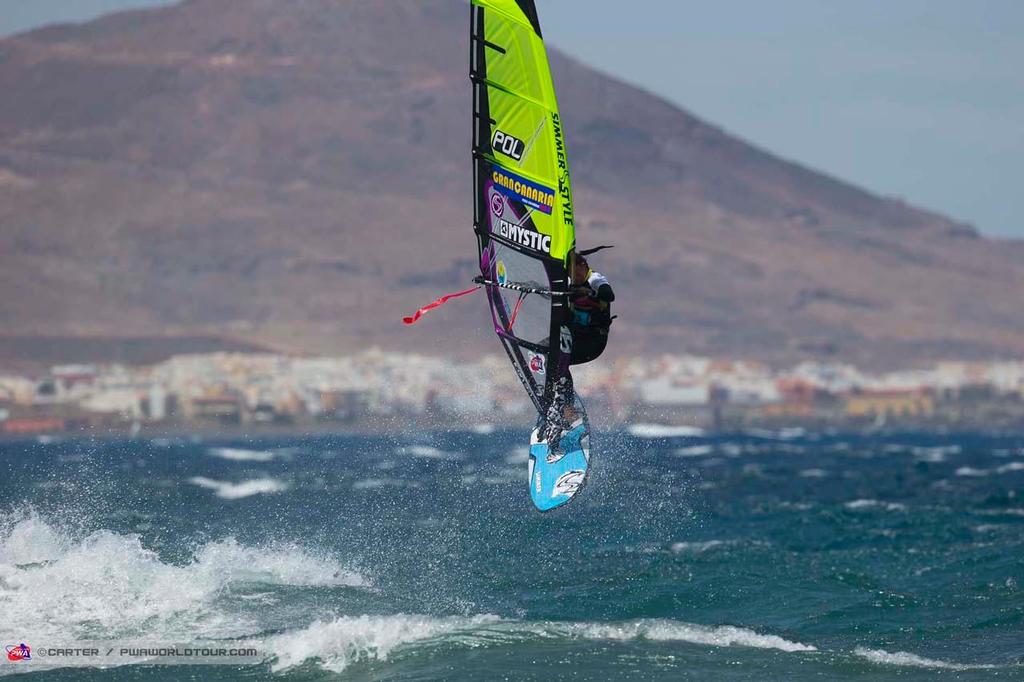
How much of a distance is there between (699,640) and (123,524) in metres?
7.16

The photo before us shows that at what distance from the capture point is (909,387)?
5753 inches

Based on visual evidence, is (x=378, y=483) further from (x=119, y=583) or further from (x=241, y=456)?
(x=241, y=456)

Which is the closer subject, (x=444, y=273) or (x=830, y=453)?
(x=830, y=453)

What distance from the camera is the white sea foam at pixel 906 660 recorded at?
1303 centimetres

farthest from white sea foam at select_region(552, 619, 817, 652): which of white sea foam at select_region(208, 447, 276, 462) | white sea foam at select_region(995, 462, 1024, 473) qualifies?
white sea foam at select_region(208, 447, 276, 462)

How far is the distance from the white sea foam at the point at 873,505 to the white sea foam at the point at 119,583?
14.1 metres

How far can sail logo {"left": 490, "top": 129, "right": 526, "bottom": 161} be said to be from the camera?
12461mm

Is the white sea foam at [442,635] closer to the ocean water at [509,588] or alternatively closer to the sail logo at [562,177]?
the ocean water at [509,588]

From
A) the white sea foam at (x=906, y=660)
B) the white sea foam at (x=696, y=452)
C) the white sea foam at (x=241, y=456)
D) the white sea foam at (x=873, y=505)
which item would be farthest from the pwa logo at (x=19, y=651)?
the white sea foam at (x=696, y=452)

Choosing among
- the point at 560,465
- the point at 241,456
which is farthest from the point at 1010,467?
the point at 560,465

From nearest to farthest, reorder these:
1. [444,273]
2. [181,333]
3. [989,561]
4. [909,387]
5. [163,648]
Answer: [163,648] → [989,561] → [909,387] → [181,333] → [444,273]

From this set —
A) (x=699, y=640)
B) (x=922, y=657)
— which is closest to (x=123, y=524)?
(x=699, y=640)

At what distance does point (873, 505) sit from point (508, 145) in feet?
57.6

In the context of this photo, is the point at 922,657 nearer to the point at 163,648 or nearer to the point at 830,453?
the point at 163,648
